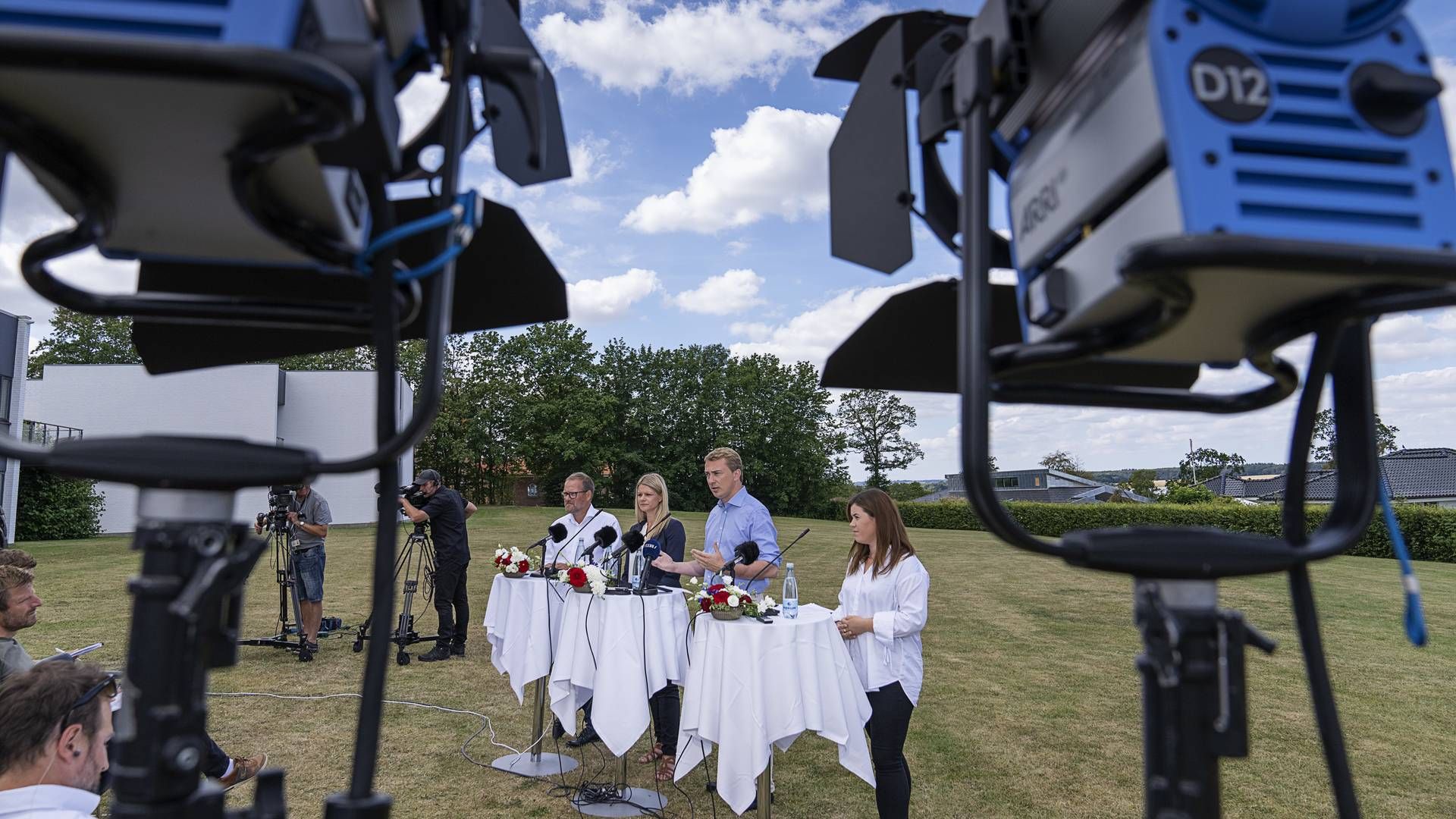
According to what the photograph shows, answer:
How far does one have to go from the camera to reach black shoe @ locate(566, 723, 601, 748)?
6.09 metres

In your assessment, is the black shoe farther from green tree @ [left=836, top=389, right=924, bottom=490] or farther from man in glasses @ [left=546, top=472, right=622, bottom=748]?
green tree @ [left=836, top=389, right=924, bottom=490]

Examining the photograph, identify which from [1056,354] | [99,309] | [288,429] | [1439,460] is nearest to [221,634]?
[99,309]

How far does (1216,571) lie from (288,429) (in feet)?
105

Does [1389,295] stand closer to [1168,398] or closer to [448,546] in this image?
[1168,398]

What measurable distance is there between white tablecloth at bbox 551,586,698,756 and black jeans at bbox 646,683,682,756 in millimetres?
520

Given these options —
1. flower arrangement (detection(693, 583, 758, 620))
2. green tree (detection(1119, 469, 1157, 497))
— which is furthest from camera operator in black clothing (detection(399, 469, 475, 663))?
green tree (detection(1119, 469, 1157, 497))

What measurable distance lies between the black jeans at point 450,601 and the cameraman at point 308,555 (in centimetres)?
120

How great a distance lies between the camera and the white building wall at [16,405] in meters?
20.2

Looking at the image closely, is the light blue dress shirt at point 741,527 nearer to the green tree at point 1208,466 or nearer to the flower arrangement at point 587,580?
the flower arrangement at point 587,580

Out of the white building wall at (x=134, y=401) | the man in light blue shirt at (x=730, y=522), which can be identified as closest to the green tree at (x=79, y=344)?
the white building wall at (x=134, y=401)

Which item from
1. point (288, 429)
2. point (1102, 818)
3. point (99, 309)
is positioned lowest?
point (1102, 818)

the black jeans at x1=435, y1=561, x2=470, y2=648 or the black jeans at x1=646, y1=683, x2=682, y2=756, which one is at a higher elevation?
the black jeans at x1=435, y1=561, x2=470, y2=648

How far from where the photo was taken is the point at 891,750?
412 centimetres

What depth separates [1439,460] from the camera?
48.2m
